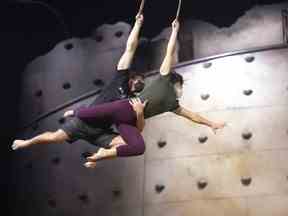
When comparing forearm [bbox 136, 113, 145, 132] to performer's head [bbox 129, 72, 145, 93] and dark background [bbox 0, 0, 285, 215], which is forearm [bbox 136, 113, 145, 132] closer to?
performer's head [bbox 129, 72, 145, 93]

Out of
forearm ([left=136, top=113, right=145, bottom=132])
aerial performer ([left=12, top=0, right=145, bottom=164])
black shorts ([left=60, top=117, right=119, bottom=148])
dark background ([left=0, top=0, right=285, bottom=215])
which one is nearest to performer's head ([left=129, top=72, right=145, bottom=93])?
aerial performer ([left=12, top=0, right=145, bottom=164])

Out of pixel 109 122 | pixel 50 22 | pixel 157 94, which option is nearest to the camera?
pixel 109 122

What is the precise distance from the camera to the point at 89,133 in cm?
718

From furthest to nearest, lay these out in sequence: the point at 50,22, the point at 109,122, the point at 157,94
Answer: the point at 50,22 → the point at 157,94 → the point at 109,122

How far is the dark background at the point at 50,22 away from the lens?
9.89 m

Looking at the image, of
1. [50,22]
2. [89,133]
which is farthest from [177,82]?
[50,22]

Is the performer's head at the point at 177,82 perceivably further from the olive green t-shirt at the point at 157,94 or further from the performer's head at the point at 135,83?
the performer's head at the point at 135,83

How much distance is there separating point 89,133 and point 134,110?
0.43 m

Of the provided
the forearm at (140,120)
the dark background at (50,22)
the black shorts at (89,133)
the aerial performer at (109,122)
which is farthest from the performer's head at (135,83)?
the dark background at (50,22)

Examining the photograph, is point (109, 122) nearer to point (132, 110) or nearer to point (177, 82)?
point (132, 110)

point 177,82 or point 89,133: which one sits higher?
point 177,82

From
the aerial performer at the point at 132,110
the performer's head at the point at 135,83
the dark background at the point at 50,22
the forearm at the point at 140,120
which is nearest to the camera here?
the aerial performer at the point at 132,110

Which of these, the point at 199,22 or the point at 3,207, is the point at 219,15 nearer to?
the point at 199,22

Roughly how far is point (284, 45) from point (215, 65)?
0.74 meters
